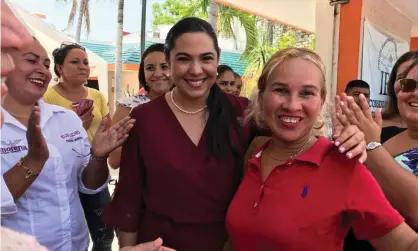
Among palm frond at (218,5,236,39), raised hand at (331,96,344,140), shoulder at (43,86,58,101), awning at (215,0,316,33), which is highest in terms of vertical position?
palm frond at (218,5,236,39)

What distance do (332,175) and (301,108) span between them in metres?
0.31

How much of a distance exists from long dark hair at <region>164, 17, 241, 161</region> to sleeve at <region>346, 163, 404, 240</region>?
63 cm

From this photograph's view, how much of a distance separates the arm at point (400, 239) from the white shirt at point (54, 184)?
1.57 meters

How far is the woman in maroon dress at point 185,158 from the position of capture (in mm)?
1737

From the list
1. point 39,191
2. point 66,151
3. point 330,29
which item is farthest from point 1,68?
point 330,29

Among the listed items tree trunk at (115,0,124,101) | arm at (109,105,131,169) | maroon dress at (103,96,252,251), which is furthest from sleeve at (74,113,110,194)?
tree trunk at (115,0,124,101)

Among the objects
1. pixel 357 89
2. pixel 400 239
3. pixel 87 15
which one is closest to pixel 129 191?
pixel 400 239

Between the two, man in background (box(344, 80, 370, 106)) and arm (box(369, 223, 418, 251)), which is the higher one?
man in background (box(344, 80, 370, 106))

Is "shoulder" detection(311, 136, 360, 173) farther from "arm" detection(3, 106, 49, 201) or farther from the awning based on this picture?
the awning

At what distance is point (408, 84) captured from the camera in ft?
6.08

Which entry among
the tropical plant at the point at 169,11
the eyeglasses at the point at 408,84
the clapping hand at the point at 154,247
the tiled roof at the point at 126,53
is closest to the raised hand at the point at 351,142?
the eyeglasses at the point at 408,84

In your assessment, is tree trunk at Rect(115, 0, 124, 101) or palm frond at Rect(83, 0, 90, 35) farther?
palm frond at Rect(83, 0, 90, 35)

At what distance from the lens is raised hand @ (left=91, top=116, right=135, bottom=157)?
6.05ft

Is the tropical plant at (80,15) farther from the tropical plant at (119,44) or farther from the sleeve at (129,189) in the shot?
the sleeve at (129,189)
